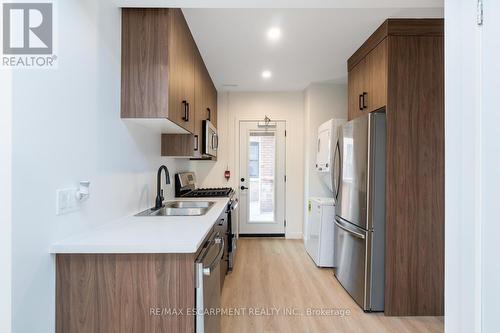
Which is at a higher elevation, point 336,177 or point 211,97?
point 211,97

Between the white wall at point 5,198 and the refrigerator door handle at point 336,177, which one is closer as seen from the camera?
the white wall at point 5,198

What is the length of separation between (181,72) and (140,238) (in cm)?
137

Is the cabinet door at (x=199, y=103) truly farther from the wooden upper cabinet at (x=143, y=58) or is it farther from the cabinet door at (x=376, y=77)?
the cabinet door at (x=376, y=77)

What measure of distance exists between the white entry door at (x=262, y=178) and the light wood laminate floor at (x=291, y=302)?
1051 millimetres

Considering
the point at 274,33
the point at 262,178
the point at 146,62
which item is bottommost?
the point at 262,178

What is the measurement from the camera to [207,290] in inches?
54.3

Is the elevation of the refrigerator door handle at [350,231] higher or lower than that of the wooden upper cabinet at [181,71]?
lower

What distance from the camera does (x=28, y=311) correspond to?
3.45 feet

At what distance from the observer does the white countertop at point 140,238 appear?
1.16 metres

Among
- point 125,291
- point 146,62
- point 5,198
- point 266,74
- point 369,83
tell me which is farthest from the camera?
point 266,74

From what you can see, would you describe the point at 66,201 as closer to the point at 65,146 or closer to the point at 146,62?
the point at 65,146

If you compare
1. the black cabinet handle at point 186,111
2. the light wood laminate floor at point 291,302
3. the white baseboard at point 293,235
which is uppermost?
the black cabinet handle at point 186,111
